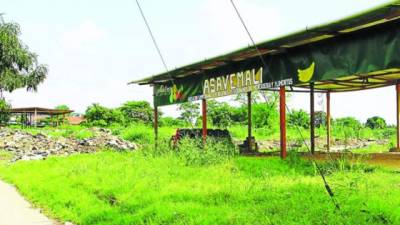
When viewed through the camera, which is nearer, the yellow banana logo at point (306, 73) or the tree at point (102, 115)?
the yellow banana logo at point (306, 73)

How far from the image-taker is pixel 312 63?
43.3 ft

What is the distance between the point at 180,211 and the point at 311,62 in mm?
7221

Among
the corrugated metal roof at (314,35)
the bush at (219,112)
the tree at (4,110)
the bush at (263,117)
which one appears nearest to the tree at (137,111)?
the bush at (219,112)

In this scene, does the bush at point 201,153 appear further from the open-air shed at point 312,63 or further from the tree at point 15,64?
the tree at point 15,64

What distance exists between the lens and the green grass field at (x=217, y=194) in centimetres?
669

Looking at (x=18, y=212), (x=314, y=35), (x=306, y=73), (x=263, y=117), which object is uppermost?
(x=314, y=35)

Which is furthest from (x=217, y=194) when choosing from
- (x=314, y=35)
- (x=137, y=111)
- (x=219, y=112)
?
(x=137, y=111)

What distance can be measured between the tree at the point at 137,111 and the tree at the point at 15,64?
1886 centimetres

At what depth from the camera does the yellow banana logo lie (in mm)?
13188

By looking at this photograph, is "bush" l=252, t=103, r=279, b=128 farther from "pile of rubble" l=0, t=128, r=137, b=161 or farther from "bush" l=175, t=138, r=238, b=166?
"bush" l=175, t=138, r=238, b=166

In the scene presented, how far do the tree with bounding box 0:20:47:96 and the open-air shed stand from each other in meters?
21.0

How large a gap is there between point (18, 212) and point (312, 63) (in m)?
7.84

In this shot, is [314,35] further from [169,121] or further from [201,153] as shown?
[169,121]

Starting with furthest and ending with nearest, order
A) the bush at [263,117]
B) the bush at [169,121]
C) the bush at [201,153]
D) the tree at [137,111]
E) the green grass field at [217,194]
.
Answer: the tree at [137,111] < the bush at [169,121] < the bush at [263,117] < the bush at [201,153] < the green grass field at [217,194]
